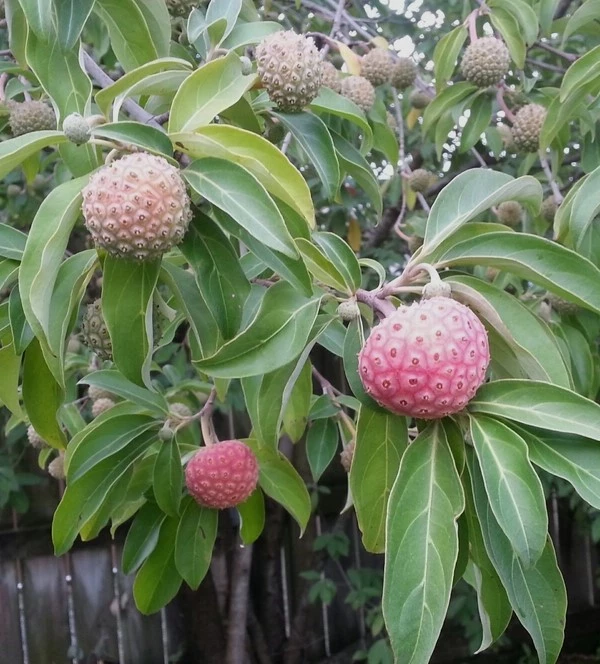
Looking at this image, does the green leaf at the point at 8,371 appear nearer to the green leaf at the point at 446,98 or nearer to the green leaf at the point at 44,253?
the green leaf at the point at 44,253

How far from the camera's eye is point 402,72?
7.49ft

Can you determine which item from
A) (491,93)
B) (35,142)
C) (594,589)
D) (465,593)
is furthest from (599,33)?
(594,589)

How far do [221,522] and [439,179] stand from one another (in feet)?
6.19

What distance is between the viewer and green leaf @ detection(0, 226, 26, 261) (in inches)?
44.7

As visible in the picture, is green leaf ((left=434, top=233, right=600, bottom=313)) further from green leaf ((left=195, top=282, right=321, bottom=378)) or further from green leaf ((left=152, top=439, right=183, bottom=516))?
green leaf ((left=152, top=439, right=183, bottom=516))

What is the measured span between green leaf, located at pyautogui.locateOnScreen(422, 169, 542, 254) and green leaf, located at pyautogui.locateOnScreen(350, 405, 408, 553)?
0.78 feet

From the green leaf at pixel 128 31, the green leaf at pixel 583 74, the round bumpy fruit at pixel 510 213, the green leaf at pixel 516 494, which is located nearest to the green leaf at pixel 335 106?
the green leaf at pixel 128 31

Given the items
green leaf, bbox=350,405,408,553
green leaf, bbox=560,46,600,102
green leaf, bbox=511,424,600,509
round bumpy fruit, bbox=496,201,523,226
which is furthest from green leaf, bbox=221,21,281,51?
round bumpy fruit, bbox=496,201,523,226

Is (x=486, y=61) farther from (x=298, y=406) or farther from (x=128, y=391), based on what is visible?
(x=128, y=391)

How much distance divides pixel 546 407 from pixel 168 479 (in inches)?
30.9

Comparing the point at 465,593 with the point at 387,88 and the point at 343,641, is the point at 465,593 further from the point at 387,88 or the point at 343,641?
the point at 387,88

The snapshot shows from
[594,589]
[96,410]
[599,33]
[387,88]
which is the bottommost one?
[594,589]

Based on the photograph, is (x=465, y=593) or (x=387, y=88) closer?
(x=387, y=88)

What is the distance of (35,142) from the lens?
0.87 m
